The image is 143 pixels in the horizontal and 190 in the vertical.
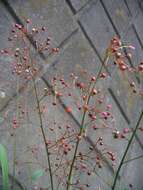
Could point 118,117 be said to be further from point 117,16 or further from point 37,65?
point 37,65

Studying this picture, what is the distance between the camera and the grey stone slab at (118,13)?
72.7 inches

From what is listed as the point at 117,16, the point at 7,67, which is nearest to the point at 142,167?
the point at 117,16

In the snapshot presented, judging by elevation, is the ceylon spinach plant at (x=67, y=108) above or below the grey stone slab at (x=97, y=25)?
below

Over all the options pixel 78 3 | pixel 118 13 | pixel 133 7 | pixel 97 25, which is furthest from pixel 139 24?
pixel 78 3

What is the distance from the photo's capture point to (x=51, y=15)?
4.94 feet

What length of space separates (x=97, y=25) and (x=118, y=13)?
0.18 meters

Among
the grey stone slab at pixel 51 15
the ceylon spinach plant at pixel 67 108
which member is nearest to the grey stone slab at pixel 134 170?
the ceylon spinach plant at pixel 67 108

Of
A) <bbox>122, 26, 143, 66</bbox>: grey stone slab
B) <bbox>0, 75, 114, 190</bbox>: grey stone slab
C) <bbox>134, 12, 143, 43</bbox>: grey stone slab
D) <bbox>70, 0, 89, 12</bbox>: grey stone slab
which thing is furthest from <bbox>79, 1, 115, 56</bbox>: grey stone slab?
<bbox>0, 75, 114, 190</bbox>: grey stone slab

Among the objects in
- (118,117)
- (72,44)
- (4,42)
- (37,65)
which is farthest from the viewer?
(118,117)

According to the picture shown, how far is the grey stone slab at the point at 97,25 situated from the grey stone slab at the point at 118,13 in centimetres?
4

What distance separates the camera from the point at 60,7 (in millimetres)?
1541

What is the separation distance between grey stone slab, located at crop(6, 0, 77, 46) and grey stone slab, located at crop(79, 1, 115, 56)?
0.28ft

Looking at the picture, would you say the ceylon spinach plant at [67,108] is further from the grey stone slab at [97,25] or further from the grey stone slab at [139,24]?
the grey stone slab at [139,24]

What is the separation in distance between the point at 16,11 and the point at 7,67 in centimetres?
18
